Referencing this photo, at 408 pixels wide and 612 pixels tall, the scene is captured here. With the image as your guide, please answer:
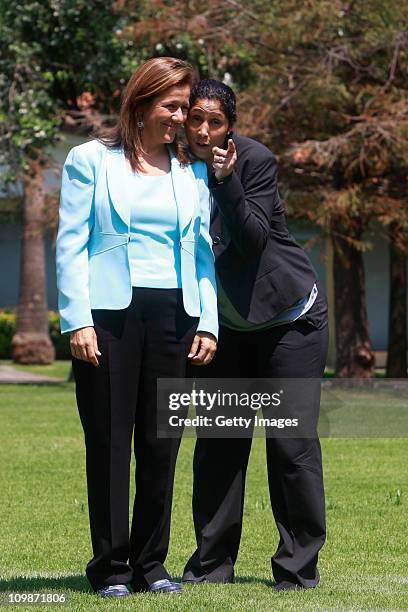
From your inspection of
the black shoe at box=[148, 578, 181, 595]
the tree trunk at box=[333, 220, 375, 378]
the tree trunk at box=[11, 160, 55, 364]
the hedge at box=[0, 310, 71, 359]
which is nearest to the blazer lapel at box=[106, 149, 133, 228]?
the black shoe at box=[148, 578, 181, 595]

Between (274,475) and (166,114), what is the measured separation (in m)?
1.70

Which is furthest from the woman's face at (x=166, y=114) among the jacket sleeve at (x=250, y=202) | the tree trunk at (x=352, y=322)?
the tree trunk at (x=352, y=322)

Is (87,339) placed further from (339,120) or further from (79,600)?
(339,120)

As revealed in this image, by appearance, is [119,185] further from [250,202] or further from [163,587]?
[163,587]

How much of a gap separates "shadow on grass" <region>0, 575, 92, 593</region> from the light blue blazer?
1227 mm

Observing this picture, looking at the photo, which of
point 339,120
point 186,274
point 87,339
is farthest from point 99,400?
point 339,120

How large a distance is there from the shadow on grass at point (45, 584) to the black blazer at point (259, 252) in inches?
55.7

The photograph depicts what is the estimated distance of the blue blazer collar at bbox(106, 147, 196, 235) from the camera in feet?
18.3

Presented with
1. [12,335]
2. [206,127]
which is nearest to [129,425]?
[206,127]

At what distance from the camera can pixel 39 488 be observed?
32.6ft

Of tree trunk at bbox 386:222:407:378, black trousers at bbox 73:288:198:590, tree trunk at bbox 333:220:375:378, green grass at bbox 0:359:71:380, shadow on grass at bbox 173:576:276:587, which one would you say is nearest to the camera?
black trousers at bbox 73:288:198:590

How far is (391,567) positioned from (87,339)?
2.23 m

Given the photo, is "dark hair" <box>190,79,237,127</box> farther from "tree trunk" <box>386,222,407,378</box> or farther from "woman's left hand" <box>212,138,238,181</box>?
"tree trunk" <box>386,222,407,378</box>

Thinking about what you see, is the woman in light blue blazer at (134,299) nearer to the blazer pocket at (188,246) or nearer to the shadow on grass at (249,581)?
the blazer pocket at (188,246)
